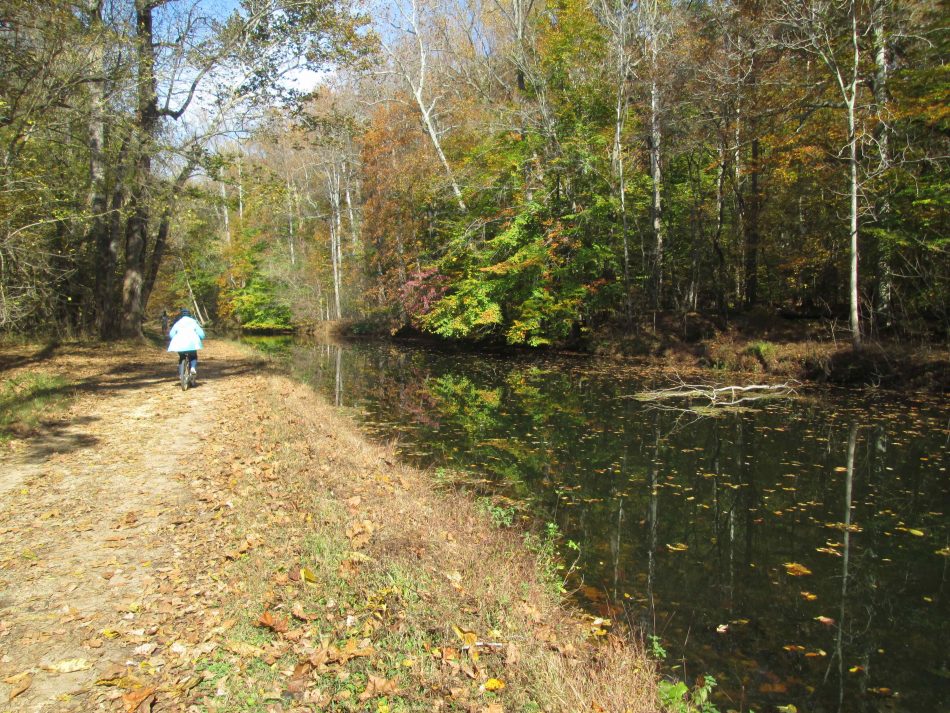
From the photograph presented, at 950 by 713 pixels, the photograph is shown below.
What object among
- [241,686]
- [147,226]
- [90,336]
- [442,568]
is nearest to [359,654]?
[241,686]

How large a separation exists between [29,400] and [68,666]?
9524mm

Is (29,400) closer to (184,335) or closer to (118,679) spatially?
(184,335)

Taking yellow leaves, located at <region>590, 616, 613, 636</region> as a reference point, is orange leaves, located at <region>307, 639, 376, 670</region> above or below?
above

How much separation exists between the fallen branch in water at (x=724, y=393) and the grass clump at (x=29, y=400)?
1305 centimetres

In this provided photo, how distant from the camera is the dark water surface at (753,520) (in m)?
4.91

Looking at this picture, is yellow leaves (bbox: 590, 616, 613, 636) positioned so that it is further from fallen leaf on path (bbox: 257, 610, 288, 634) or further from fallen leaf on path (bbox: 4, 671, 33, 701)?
fallen leaf on path (bbox: 4, 671, 33, 701)

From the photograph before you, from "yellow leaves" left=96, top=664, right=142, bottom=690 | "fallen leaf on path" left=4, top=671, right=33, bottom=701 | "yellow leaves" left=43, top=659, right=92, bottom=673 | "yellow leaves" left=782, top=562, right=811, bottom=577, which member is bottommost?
"yellow leaves" left=782, top=562, right=811, bottom=577

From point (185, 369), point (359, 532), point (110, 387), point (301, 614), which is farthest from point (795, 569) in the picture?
point (110, 387)

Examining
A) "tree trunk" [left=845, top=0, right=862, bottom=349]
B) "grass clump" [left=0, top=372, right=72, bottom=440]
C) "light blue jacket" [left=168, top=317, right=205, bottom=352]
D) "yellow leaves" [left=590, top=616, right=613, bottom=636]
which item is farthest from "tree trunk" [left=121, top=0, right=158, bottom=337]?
"tree trunk" [left=845, top=0, right=862, bottom=349]

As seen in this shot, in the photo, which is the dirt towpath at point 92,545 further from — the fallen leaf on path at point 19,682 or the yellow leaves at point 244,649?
the yellow leaves at point 244,649

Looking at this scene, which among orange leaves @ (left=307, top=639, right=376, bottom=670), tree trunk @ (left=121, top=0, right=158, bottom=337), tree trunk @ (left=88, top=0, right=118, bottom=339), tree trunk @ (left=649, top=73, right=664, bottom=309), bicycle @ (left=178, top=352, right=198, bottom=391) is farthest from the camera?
tree trunk @ (left=649, top=73, right=664, bottom=309)

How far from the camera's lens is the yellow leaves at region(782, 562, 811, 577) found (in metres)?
6.30

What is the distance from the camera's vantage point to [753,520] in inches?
305

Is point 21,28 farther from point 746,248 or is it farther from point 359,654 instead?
point 746,248
